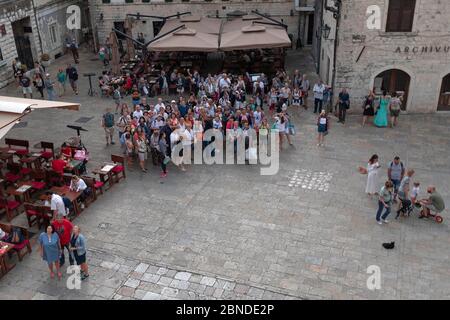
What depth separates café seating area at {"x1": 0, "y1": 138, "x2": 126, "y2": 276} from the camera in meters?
13.5

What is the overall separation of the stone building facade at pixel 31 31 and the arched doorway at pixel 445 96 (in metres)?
21.2

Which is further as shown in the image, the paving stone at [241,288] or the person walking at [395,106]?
the person walking at [395,106]

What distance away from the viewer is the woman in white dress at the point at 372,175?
13750mm

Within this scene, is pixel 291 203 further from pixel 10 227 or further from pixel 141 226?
pixel 10 227

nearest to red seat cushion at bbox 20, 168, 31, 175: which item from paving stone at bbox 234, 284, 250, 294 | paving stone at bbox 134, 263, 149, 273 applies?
paving stone at bbox 134, 263, 149, 273

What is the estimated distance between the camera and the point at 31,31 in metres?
27.7

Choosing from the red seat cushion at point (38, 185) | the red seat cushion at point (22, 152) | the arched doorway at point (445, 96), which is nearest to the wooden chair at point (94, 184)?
the red seat cushion at point (38, 185)

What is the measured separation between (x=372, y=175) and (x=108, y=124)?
375 inches

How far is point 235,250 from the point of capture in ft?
40.5

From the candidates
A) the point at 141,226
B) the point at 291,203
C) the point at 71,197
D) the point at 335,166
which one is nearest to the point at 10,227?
the point at 71,197

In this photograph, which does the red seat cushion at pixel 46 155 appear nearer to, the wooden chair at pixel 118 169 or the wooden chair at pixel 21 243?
the wooden chair at pixel 118 169

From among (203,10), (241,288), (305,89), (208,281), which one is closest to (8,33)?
(203,10)

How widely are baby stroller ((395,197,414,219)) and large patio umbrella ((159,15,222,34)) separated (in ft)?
49.9

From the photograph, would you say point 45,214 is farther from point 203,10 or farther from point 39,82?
point 203,10
